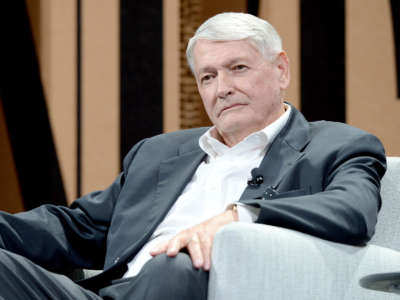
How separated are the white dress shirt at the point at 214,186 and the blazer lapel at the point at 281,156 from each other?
4 centimetres

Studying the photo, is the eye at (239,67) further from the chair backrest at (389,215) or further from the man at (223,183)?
the chair backrest at (389,215)

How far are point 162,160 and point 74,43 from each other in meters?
1.41

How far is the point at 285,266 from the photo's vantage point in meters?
1.12

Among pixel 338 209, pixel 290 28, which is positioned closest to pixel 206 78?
pixel 338 209

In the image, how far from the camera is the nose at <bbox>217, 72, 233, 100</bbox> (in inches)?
68.0

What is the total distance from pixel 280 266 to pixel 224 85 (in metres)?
0.71

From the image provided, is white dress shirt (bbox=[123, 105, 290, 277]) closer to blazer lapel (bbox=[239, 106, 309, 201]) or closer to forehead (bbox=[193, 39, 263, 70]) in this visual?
blazer lapel (bbox=[239, 106, 309, 201])

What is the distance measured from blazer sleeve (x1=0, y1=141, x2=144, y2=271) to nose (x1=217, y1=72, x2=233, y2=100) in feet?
1.03

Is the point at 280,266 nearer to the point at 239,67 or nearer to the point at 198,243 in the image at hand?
the point at 198,243

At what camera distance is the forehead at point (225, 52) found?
67.5 inches

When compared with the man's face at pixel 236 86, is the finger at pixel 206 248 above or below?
below

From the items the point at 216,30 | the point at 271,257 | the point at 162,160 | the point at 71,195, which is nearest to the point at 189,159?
the point at 162,160

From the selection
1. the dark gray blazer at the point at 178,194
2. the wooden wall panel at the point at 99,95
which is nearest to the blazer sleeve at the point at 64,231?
the dark gray blazer at the point at 178,194

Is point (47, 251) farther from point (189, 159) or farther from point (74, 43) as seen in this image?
point (74, 43)
